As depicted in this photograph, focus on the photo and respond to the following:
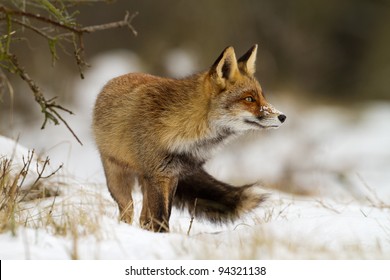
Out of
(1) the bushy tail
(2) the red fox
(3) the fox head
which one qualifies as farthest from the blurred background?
(3) the fox head

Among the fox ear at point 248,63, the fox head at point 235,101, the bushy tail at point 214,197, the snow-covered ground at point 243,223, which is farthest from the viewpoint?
the bushy tail at point 214,197

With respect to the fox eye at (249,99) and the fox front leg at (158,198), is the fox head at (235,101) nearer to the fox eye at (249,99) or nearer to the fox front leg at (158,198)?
the fox eye at (249,99)

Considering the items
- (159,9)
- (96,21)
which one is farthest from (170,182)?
(159,9)

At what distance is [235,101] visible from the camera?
5.41 metres

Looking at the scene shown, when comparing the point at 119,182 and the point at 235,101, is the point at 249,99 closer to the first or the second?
the point at 235,101

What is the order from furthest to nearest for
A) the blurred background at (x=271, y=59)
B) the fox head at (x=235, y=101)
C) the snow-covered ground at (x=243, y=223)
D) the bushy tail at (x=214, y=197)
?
the blurred background at (x=271, y=59) < the bushy tail at (x=214, y=197) < the fox head at (x=235, y=101) < the snow-covered ground at (x=243, y=223)

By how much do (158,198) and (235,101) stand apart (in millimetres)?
1043

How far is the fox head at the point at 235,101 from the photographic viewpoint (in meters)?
5.33

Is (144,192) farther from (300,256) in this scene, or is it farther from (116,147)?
(300,256)

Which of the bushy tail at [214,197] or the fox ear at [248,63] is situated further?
the bushy tail at [214,197]

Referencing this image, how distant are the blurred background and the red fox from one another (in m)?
8.89

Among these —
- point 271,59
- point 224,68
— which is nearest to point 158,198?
point 224,68

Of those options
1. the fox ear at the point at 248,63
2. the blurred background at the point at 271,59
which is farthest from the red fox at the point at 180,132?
the blurred background at the point at 271,59

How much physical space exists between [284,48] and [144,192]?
14525 mm
